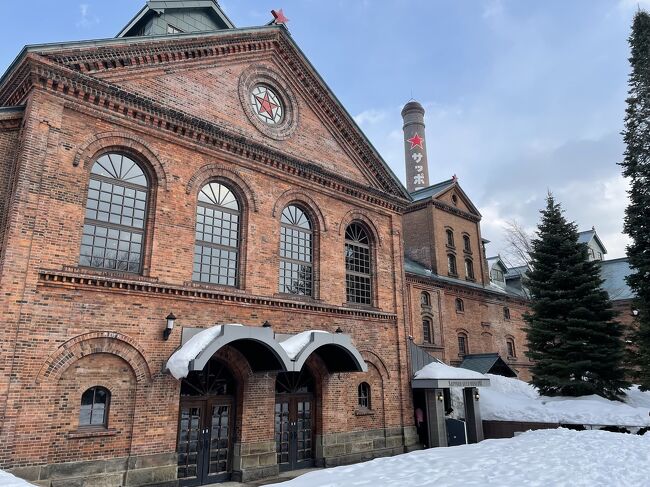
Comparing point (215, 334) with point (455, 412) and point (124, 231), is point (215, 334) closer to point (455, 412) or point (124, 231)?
point (124, 231)

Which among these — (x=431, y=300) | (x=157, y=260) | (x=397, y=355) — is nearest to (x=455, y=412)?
(x=397, y=355)

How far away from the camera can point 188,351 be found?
36.2 ft

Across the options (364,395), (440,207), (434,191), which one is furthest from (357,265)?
(434,191)

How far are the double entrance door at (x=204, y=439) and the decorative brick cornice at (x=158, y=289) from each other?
105 inches

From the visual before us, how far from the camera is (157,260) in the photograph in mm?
12023

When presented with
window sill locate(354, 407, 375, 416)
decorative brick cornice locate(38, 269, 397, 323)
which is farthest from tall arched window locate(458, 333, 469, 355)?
decorative brick cornice locate(38, 269, 397, 323)

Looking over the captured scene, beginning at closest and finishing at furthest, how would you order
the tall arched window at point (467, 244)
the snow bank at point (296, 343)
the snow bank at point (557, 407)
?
the snow bank at point (296, 343) → the snow bank at point (557, 407) → the tall arched window at point (467, 244)

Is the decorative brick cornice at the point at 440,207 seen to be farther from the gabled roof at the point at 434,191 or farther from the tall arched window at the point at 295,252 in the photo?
the tall arched window at the point at 295,252

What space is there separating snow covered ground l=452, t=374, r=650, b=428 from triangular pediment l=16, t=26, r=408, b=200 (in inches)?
369

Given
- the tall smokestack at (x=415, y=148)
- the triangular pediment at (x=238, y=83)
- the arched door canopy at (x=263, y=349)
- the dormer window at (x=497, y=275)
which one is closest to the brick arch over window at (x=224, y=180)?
the triangular pediment at (x=238, y=83)

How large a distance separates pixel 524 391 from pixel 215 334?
52.7ft

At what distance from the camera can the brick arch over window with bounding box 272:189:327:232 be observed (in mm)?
15203

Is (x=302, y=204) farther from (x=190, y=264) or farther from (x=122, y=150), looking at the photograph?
(x=122, y=150)

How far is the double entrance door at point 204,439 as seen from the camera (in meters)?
11.8
